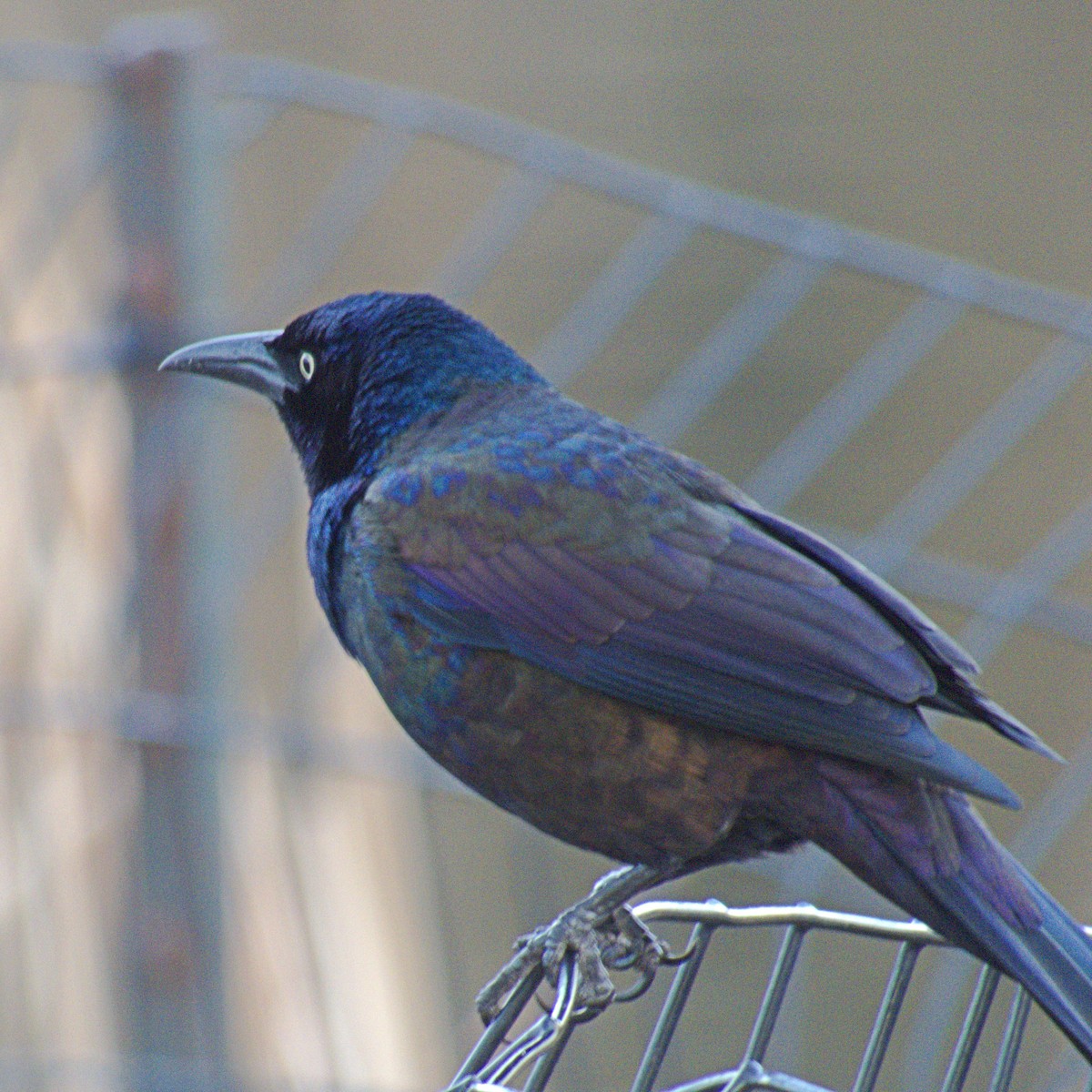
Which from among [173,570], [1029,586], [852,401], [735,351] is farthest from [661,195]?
[852,401]

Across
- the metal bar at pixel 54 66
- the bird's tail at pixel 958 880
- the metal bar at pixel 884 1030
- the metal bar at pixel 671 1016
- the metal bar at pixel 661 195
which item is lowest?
the metal bar at pixel 671 1016

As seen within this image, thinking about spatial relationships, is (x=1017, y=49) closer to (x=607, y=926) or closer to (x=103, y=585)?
(x=103, y=585)

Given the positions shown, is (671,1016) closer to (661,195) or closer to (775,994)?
(775,994)

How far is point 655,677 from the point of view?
65.4 inches

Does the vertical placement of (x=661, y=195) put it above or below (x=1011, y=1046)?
above

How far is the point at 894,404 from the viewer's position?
4406 millimetres

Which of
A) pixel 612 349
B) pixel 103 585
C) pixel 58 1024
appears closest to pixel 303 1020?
pixel 58 1024

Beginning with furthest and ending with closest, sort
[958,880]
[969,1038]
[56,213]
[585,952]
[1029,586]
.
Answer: [56,213], [1029,586], [585,952], [958,880], [969,1038]

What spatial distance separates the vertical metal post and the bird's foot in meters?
0.88

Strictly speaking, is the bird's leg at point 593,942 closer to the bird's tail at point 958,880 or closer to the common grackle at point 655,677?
the common grackle at point 655,677

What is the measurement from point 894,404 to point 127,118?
2.32 m

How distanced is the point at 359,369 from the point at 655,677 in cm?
54

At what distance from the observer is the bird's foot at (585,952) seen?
1.67 m

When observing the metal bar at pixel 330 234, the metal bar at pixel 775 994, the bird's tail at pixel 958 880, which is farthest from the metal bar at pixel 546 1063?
the metal bar at pixel 330 234
